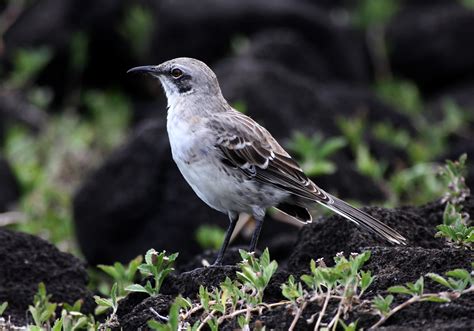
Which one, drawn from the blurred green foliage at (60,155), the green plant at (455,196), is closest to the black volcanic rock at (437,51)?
the blurred green foliage at (60,155)

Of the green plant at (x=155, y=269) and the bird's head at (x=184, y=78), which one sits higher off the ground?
the bird's head at (x=184, y=78)

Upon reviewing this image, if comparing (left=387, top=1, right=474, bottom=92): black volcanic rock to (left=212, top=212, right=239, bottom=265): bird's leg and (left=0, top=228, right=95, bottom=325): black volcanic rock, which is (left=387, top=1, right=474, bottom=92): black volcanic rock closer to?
(left=212, top=212, right=239, bottom=265): bird's leg

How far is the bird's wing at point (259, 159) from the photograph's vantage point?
24.1 feet

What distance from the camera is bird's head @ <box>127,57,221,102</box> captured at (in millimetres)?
7836

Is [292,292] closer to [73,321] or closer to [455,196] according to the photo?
[73,321]

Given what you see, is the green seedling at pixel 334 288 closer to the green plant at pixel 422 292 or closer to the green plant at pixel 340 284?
the green plant at pixel 340 284

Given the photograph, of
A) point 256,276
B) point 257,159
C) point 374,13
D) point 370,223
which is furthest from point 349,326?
point 374,13

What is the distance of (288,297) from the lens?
5.20m

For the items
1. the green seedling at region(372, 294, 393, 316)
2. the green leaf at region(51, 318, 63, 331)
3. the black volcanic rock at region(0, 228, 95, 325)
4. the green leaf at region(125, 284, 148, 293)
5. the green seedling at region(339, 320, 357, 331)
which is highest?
the green seedling at region(372, 294, 393, 316)

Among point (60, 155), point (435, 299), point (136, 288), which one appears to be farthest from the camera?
point (60, 155)

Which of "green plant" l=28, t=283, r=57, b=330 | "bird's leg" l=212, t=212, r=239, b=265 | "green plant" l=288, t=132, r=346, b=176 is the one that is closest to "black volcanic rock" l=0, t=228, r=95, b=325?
"green plant" l=28, t=283, r=57, b=330

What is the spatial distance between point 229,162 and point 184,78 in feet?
3.09

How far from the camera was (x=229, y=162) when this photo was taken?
733 centimetres

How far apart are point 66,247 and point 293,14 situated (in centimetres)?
639
